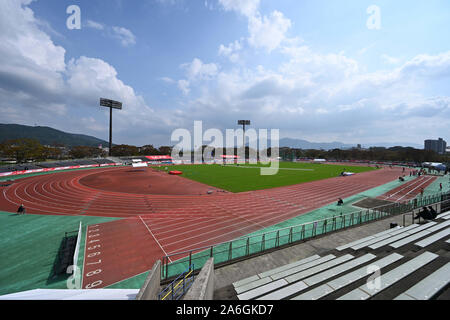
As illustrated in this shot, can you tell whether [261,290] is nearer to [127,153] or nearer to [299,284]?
[299,284]

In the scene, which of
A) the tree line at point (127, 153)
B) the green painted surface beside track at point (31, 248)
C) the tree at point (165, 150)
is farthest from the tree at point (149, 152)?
the green painted surface beside track at point (31, 248)

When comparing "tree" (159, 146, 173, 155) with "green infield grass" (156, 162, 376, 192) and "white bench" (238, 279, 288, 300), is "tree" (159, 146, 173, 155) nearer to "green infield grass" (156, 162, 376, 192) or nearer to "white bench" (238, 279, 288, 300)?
"green infield grass" (156, 162, 376, 192)

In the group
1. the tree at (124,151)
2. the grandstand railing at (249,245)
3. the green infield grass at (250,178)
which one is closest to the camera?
the grandstand railing at (249,245)

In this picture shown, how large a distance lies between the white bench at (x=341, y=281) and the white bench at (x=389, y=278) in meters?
0.38

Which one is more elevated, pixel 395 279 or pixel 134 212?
pixel 395 279

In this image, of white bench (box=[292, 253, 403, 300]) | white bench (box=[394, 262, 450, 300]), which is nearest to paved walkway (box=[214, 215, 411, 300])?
white bench (box=[292, 253, 403, 300])

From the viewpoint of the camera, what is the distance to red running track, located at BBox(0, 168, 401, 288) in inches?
387

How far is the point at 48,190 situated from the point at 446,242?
3846 centimetres

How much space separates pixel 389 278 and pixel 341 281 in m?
1.16

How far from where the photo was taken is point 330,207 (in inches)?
737

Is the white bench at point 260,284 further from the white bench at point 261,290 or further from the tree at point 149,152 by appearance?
the tree at point 149,152

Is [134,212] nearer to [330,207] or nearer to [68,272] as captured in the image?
[68,272]

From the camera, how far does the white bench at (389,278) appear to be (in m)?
3.99
